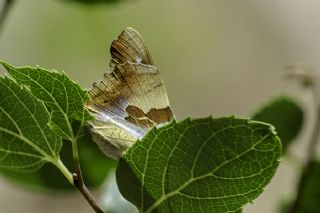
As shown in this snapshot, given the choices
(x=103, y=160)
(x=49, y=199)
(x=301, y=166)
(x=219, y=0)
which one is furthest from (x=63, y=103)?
(x=219, y=0)

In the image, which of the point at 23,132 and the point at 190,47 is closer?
the point at 23,132

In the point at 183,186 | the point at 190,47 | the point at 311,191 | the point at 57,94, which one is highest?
the point at 57,94

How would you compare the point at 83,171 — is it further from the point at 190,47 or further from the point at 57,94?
the point at 190,47

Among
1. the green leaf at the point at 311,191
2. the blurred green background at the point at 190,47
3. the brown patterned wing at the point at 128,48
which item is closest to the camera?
the brown patterned wing at the point at 128,48

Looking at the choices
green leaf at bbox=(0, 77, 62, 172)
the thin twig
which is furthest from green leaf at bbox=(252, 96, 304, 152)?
green leaf at bbox=(0, 77, 62, 172)

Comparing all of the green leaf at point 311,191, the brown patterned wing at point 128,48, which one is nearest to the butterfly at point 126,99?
the brown patterned wing at point 128,48

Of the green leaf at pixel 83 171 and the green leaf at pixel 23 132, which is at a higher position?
the green leaf at pixel 23 132

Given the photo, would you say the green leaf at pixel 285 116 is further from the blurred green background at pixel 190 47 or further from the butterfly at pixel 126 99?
A: the blurred green background at pixel 190 47

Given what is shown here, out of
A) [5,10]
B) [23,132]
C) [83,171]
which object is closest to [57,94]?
[23,132]
